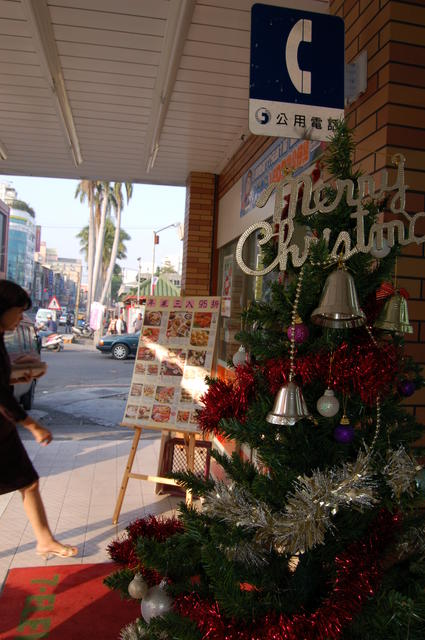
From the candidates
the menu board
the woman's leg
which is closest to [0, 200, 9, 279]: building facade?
the menu board

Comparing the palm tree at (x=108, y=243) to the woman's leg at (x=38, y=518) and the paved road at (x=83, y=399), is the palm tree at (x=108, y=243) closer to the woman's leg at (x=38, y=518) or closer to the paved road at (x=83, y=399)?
the paved road at (x=83, y=399)

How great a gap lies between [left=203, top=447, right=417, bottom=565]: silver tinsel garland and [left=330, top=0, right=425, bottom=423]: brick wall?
69 cm

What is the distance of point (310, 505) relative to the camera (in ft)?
5.02

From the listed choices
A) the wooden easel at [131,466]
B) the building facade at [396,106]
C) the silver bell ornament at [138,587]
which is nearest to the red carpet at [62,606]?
the wooden easel at [131,466]

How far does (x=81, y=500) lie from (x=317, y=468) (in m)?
3.66

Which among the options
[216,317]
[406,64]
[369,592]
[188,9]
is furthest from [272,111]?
[216,317]

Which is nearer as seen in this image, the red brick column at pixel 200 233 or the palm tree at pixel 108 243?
the red brick column at pixel 200 233

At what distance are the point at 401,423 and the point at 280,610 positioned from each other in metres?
0.73

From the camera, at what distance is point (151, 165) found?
622 cm

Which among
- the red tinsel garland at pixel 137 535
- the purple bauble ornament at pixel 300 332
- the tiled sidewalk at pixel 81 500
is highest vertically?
the purple bauble ornament at pixel 300 332

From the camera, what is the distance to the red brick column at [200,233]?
21.2ft

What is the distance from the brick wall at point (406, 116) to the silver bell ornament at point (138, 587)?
1272mm

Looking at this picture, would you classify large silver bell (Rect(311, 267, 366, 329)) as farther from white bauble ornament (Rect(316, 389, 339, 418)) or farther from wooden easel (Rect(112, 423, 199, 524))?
wooden easel (Rect(112, 423, 199, 524))

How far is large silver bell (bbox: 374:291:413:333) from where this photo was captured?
65.9 inches
